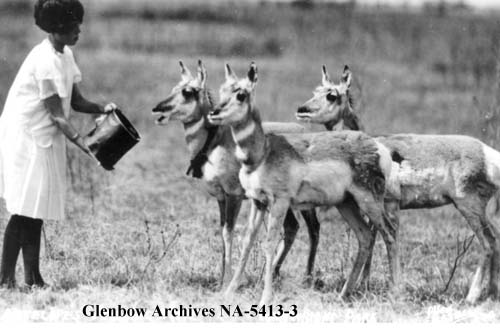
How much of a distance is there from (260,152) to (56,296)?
8.27ft

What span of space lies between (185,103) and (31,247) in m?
2.23

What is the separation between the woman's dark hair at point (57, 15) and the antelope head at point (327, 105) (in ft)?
9.34

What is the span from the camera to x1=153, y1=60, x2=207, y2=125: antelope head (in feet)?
27.9

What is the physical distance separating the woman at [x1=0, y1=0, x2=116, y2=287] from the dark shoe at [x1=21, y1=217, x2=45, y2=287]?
0.07 m

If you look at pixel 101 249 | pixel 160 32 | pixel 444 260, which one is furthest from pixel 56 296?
pixel 160 32

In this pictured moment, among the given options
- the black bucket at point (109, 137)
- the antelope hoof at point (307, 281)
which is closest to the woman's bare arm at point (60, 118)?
the black bucket at point (109, 137)

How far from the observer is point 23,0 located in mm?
A: 33594

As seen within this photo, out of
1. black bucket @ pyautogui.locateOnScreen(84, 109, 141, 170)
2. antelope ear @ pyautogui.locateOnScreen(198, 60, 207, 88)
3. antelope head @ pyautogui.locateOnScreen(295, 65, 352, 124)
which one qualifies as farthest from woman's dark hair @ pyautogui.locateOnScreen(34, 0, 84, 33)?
antelope head @ pyautogui.locateOnScreen(295, 65, 352, 124)

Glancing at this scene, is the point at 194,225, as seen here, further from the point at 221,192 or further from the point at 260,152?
the point at 260,152

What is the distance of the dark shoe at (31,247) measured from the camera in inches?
325

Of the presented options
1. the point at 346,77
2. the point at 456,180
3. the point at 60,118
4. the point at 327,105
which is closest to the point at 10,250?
the point at 60,118

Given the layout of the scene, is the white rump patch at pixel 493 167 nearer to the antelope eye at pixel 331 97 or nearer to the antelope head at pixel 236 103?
the antelope eye at pixel 331 97

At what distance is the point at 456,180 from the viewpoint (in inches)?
336

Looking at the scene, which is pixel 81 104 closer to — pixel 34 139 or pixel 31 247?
pixel 34 139
